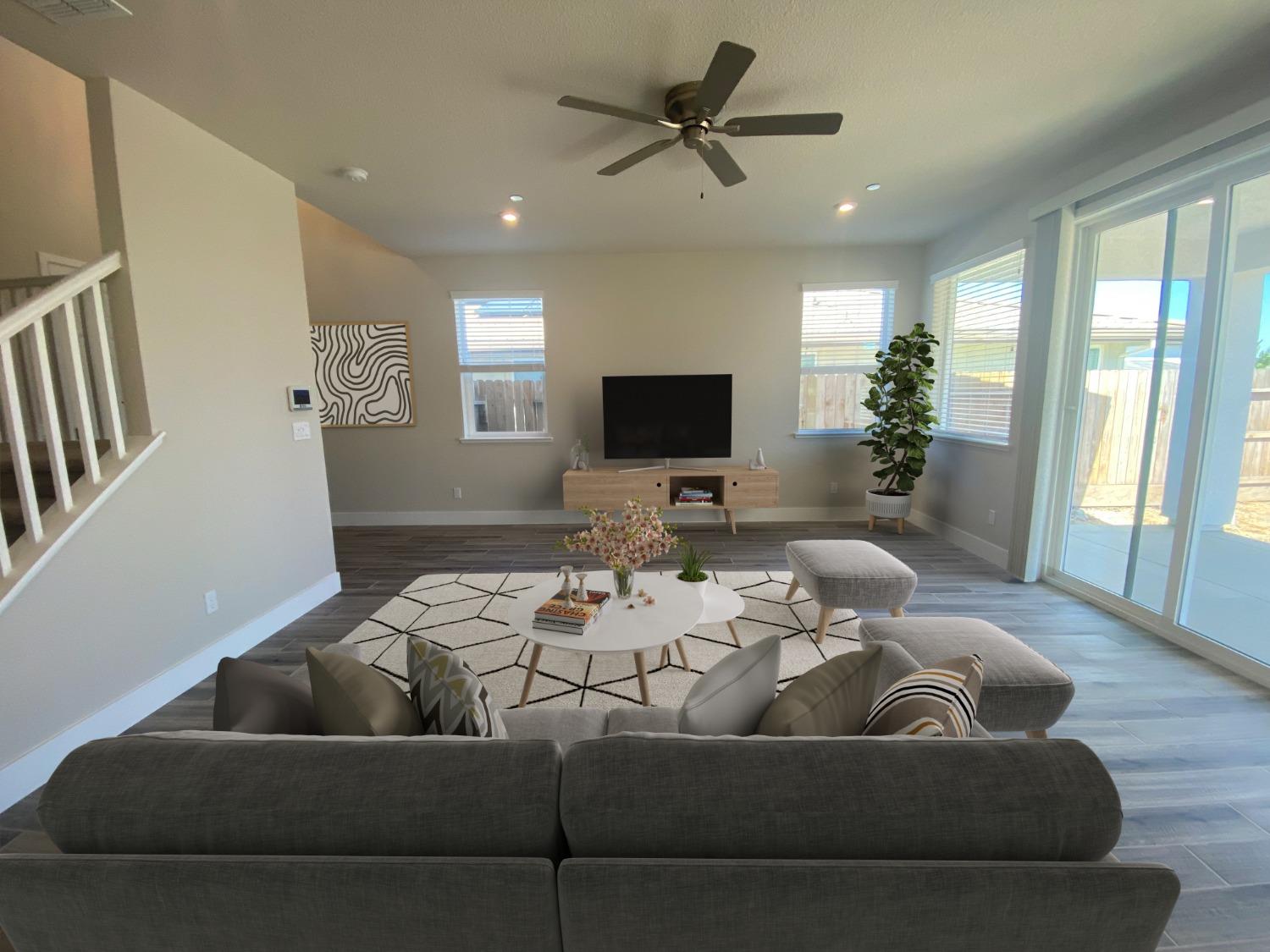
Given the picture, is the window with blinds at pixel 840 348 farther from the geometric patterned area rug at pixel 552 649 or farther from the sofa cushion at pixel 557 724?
the sofa cushion at pixel 557 724

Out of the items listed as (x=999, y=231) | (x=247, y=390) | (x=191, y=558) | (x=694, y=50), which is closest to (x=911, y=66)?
(x=694, y=50)

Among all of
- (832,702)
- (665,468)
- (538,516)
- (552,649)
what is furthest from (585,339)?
(832,702)

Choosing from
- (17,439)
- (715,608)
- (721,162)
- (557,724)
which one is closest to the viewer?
(557,724)

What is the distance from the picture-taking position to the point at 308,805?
0.73 m

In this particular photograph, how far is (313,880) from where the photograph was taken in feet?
2.23

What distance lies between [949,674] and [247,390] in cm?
339

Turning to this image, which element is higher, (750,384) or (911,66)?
(911,66)

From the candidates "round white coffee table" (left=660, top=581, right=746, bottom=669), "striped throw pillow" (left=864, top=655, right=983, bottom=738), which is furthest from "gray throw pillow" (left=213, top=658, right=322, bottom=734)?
"round white coffee table" (left=660, top=581, right=746, bottom=669)

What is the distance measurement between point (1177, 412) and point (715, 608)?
2656mm

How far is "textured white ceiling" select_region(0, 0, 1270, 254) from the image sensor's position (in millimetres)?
1832

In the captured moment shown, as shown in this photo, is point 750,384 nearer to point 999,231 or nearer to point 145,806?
point 999,231

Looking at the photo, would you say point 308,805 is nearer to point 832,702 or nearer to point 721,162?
point 832,702

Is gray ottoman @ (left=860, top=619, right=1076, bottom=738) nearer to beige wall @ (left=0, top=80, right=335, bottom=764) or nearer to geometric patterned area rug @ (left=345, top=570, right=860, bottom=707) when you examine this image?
geometric patterned area rug @ (left=345, top=570, right=860, bottom=707)

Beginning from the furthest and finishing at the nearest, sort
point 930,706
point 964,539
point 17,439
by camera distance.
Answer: point 964,539, point 17,439, point 930,706
